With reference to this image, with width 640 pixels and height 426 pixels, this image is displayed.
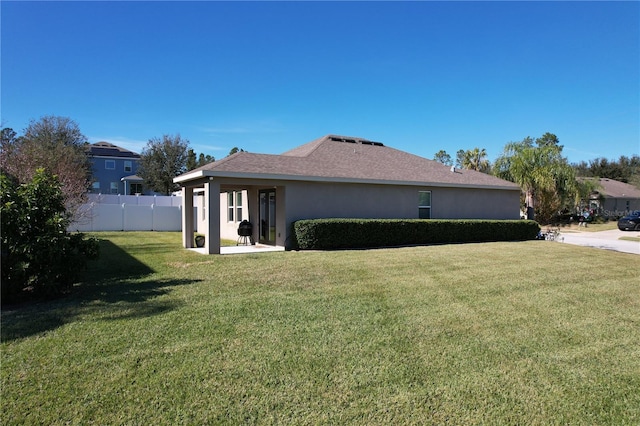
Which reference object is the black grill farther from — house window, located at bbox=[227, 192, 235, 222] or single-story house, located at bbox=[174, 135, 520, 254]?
house window, located at bbox=[227, 192, 235, 222]

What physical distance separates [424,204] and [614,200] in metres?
36.9

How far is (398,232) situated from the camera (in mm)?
14422

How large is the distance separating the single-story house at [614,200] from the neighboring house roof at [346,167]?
88.8 feet

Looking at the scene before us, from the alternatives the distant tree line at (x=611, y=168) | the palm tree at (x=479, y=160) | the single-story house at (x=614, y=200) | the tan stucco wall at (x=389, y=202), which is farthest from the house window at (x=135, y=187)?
the distant tree line at (x=611, y=168)

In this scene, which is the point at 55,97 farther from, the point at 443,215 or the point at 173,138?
the point at 173,138

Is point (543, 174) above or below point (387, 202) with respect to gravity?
above

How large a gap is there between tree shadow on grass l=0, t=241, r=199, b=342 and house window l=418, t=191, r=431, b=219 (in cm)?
1143

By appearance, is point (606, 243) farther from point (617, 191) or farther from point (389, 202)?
point (617, 191)

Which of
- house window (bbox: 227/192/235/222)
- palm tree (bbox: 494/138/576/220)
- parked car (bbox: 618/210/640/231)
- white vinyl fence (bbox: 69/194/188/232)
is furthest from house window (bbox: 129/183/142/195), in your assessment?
parked car (bbox: 618/210/640/231)

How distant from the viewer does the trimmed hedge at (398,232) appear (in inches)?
508

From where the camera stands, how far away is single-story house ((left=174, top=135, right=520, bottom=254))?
13.0 metres

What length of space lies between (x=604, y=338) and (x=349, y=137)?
16.7 m

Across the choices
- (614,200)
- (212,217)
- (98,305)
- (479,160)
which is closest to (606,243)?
(212,217)

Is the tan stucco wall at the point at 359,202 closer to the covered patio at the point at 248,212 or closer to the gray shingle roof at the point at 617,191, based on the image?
the covered patio at the point at 248,212
